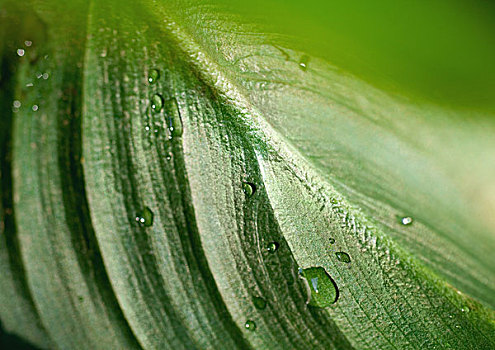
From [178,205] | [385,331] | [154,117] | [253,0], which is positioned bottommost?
[385,331]

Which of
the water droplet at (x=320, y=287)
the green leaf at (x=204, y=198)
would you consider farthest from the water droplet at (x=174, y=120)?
the water droplet at (x=320, y=287)

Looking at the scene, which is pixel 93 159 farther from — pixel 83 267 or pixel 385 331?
pixel 385 331

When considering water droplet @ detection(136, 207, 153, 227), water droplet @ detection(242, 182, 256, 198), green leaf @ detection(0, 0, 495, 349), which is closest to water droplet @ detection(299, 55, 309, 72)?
green leaf @ detection(0, 0, 495, 349)

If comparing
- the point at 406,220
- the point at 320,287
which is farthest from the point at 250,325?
the point at 406,220

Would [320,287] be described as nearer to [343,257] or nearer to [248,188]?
[343,257]

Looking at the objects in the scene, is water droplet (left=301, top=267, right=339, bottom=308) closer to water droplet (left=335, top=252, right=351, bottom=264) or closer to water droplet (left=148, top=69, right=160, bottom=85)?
water droplet (left=335, top=252, right=351, bottom=264)

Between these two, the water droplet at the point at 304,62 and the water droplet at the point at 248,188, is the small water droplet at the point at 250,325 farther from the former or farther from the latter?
the water droplet at the point at 304,62

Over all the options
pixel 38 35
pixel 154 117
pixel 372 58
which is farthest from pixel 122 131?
pixel 372 58
